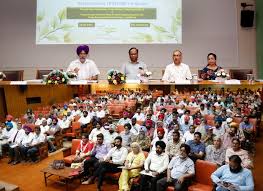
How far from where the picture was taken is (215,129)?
5180 mm

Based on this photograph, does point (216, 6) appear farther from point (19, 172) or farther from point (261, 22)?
point (19, 172)

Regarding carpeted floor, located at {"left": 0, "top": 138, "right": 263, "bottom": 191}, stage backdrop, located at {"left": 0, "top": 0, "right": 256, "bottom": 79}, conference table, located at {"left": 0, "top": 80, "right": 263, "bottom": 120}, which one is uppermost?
stage backdrop, located at {"left": 0, "top": 0, "right": 256, "bottom": 79}

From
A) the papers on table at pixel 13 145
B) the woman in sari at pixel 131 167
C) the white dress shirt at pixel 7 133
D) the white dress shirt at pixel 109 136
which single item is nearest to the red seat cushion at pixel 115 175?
the woman in sari at pixel 131 167

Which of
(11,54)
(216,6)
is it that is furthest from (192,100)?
(11,54)

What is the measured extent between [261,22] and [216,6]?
139cm

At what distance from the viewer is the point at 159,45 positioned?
1027 centimetres

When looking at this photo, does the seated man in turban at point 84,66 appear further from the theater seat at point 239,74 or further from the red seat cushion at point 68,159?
the theater seat at point 239,74

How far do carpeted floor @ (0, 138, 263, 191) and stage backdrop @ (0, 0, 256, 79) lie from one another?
458cm

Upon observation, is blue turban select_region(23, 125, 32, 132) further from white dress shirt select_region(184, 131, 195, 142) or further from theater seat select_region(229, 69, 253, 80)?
theater seat select_region(229, 69, 253, 80)

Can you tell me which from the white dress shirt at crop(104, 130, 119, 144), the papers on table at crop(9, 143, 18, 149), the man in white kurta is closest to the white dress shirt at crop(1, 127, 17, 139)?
the papers on table at crop(9, 143, 18, 149)

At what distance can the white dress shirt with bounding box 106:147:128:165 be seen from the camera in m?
4.83

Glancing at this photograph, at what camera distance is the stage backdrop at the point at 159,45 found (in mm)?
10180

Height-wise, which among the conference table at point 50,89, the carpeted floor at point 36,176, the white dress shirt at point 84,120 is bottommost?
the carpeted floor at point 36,176

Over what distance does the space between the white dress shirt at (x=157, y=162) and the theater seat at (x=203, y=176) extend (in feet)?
1.41
